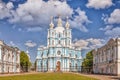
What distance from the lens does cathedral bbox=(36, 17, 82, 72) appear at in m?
124

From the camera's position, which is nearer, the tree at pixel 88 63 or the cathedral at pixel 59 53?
the tree at pixel 88 63

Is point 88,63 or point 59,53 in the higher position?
point 59,53

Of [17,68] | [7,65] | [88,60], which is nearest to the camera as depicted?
[7,65]

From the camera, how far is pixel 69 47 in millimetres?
127312

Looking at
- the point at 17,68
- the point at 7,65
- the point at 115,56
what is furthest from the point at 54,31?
the point at 115,56

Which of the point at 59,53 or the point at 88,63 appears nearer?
the point at 88,63

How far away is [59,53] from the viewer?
411 ft

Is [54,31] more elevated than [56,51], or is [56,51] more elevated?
[54,31]

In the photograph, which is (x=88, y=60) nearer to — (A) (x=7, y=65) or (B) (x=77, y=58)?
(B) (x=77, y=58)

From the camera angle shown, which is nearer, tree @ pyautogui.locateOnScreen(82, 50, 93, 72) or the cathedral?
tree @ pyautogui.locateOnScreen(82, 50, 93, 72)

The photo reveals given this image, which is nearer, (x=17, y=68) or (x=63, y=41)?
(x=17, y=68)

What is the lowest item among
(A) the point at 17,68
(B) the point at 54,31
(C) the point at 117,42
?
(A) the point at 17,68

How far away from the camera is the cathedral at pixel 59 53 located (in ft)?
405

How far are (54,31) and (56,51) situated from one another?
411 inches
